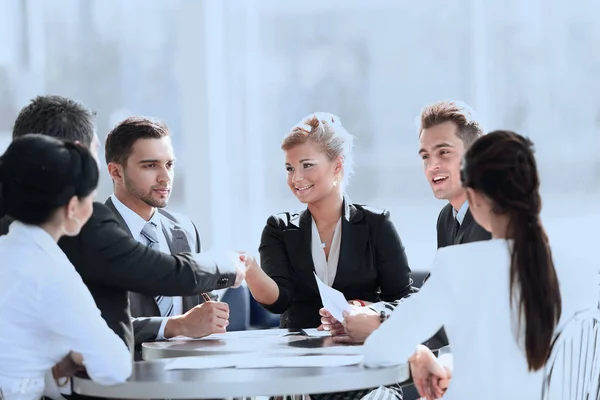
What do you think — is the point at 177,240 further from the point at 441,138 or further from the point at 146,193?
the point at 441,138

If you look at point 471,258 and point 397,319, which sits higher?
point 471,258

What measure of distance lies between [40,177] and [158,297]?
119cm

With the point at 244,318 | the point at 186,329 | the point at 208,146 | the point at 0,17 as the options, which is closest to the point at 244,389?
the point at 186,329

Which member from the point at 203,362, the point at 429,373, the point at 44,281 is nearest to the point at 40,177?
the point at 44,281

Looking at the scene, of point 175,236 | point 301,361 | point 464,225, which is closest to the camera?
point 301,361

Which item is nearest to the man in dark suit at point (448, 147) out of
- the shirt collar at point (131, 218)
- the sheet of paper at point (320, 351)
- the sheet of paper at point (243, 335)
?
the sheet of paper at point (243, 335)

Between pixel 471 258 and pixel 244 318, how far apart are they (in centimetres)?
321

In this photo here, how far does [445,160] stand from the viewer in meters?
3.18

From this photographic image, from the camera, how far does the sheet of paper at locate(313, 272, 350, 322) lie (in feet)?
8.77

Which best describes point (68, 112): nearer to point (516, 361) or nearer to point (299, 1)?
point (516, 361)

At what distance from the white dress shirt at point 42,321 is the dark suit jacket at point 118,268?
0.75ft

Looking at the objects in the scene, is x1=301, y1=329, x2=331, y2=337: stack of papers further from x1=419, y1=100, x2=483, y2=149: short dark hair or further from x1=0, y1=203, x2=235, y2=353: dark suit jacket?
x1=419, y1=100, x2=483, y2=149: short dark hair

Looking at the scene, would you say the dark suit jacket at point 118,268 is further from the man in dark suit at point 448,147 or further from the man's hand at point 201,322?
the man in dark suit at point 448,147

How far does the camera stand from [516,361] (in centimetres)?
198
